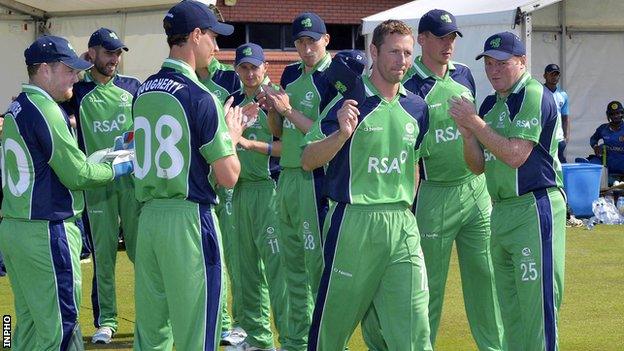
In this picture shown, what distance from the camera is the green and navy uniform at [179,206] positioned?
6.37 meters

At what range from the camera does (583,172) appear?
1753cm

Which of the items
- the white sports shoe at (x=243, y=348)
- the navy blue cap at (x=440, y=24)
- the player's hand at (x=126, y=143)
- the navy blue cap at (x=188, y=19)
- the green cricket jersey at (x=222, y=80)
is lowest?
the white sports shoe at (x=243, y=348)

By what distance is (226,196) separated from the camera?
9656mm

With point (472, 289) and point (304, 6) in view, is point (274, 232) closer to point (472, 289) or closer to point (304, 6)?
point (472, 289)

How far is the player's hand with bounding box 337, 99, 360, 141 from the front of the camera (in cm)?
663

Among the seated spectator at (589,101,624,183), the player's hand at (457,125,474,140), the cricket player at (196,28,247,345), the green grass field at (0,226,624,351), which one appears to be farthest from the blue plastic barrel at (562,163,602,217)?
the player's hand at (457,125,474,140)

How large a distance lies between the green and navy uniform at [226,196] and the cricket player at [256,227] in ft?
0.32

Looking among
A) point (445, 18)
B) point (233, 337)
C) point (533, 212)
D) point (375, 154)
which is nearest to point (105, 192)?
point (233, 337)

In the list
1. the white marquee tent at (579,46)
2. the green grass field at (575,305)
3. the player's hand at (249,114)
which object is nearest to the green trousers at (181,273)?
the player's hand at (249,114)

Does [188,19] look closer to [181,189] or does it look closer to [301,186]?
[181,189]

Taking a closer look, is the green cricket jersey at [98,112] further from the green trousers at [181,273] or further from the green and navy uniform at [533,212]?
the green and navy uniform at [533,212]

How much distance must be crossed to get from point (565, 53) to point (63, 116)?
14.1 meters

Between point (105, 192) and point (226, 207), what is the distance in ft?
3.25

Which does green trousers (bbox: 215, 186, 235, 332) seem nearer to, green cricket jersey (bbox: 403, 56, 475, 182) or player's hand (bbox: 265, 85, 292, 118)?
player's hand (bbox: 265, 85, 292, 118)
